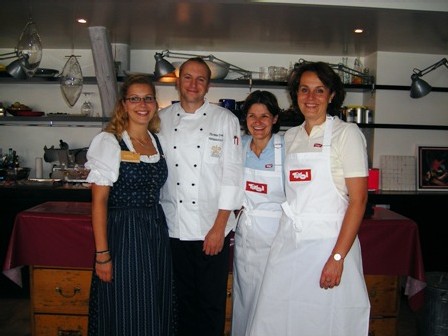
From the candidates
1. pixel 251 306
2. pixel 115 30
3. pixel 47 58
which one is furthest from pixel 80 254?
pixel 47 58

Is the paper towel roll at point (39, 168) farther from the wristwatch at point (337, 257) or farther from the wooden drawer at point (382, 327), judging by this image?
the wristwatch at point (337, 257)

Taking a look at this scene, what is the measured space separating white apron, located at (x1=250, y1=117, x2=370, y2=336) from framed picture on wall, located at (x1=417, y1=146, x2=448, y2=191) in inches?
136

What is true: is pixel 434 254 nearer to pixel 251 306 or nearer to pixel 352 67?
pixel 352 67

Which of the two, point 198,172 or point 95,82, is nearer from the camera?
point 198,172

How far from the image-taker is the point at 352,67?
5.32m

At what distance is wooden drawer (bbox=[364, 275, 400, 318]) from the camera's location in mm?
2730

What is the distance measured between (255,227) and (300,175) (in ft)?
1.62

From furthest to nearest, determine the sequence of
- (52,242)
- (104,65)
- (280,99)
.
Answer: (280,99)
(104,65)
(52,242)

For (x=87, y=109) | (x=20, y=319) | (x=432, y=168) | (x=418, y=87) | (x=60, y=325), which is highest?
(x=418, y=87)

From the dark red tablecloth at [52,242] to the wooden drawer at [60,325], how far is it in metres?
0.31

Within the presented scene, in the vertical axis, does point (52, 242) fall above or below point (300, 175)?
below

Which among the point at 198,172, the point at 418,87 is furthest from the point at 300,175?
the point at 418,87

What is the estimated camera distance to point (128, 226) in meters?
2.05

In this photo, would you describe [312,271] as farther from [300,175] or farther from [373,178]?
[373,178]
